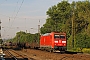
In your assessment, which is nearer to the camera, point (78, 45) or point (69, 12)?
point (78, 45)

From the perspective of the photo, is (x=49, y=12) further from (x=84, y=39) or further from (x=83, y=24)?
(x=84, y=39)

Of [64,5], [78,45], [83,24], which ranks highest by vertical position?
[64,5]

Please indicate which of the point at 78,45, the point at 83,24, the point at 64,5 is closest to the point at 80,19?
the point at 83,24

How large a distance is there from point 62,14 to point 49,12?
7.64 m

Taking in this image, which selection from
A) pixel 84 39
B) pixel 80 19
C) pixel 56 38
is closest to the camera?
pixel 56 38

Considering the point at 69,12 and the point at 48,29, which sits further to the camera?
the point at 48,29

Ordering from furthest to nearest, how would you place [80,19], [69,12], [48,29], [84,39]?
[48,29] → [69,12] → [80,19] → [84,39]

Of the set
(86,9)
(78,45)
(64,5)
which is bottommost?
(78,45)

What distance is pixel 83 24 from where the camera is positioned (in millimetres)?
72250

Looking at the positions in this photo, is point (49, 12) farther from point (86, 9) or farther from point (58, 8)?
point (86, 9)

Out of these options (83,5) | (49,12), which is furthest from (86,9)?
(49,12)

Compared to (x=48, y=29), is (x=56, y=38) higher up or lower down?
lower down

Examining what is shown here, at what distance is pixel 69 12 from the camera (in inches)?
3804

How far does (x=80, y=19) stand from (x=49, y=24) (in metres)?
35.3
